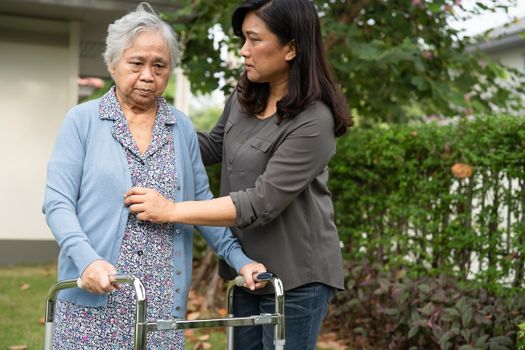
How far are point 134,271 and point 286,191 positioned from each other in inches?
21.8

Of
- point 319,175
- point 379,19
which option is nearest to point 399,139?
point 379,19

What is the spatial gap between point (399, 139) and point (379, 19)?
129 centimetres

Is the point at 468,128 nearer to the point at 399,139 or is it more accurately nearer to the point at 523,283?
the point at 399,139

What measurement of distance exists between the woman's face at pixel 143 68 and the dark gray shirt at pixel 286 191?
0.40 m

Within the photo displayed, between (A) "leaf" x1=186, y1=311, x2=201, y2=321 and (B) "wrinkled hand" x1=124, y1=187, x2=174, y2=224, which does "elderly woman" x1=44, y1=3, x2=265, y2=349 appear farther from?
(A) "leaf" x1=186, y1=311, x2=201, y2=321

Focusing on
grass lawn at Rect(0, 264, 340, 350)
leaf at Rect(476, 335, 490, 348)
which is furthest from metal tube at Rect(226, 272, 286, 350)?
grass lawn at Rect(0, 264, 340, 350)

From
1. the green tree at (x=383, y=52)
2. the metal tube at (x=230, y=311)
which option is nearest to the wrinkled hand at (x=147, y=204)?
the metal tube at (x=230, y=311)

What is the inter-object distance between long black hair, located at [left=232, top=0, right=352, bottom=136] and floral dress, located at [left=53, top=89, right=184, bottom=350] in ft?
1.52

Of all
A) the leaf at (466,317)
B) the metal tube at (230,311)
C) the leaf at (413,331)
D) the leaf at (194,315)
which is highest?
the metal tube at (230,311)

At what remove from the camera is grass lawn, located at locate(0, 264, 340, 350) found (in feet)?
19.0

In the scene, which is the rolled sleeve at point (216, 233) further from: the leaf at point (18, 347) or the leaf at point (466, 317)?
the leaf at point (18, 347)

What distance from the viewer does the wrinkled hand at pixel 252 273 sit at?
266 cm

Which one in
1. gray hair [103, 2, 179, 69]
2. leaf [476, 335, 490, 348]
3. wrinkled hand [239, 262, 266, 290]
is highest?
gray hair [103, 2, 179, 69]

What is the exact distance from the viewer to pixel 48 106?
29.7ft
